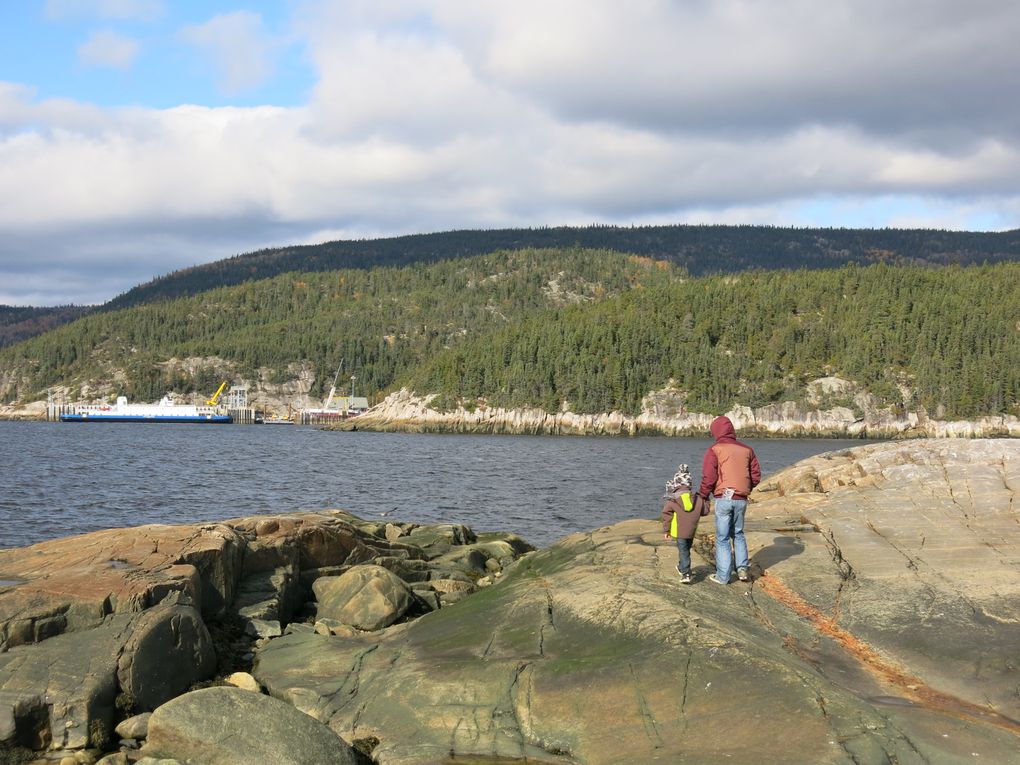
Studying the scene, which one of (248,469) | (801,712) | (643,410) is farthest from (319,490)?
(643,410)

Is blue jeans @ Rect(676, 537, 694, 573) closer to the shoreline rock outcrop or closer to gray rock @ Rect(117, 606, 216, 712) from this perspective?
the shoreline rock outcrop

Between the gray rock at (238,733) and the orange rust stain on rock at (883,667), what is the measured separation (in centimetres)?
749

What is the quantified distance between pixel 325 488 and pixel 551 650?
44.5 meters

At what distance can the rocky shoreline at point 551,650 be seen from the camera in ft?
36.9

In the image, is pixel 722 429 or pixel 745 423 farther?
pixel 745 423

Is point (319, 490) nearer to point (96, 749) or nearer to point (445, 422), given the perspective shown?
point (96, 749)

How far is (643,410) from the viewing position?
168875mm

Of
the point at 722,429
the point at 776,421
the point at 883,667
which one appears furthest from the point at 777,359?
the point at 883,667

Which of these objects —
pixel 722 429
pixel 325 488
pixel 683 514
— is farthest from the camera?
pixel 325 488

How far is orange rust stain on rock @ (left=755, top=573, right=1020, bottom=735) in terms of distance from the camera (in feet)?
37.7

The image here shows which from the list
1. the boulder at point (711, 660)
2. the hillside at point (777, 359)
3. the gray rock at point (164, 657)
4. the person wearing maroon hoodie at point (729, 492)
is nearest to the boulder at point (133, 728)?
the gray rock at point (164, 657)

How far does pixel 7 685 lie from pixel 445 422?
167595 mm

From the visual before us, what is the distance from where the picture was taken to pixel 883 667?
42.4 feet

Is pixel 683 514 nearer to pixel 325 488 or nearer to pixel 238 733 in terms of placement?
pixel 238 733
